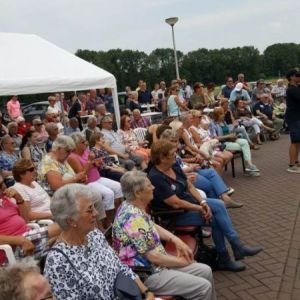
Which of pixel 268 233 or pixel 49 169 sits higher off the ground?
pixel 49 169

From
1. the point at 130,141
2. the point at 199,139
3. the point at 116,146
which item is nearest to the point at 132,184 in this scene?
the point at 116,146

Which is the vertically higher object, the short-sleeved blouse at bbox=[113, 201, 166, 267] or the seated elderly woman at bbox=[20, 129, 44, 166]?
the seated elderly woman at bbox=[20, 129, 44, 166]

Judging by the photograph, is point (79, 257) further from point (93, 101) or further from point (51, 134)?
point (93, 101)

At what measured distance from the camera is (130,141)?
777 centimetres

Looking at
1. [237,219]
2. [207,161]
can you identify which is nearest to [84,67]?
[207,161]

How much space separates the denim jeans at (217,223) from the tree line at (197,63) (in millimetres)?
35390

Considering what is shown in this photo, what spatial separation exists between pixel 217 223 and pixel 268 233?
117 centimetres

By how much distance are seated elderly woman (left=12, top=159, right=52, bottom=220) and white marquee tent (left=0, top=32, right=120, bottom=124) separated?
2.18 meters

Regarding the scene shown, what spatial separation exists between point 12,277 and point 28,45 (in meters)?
6.76

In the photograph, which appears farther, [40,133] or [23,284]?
[40,133]

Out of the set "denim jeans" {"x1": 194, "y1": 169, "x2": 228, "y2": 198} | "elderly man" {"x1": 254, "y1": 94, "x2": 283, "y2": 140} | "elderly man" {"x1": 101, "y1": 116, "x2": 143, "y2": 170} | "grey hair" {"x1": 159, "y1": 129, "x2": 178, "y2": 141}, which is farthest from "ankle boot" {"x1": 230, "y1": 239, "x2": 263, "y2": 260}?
"elderly man" {"x1": 254, "y1": 94, "x2": 283, "y2": 140}

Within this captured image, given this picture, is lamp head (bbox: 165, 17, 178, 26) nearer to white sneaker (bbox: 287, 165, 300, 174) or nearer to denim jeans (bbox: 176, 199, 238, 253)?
white sneaker (bbox: 287, 165, 300, 174)

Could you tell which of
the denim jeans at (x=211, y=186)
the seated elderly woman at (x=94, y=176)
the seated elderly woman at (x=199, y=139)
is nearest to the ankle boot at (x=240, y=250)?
the denim jeans at (x=211, y=186)

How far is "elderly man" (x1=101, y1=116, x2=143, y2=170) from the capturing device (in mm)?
→ 6969
